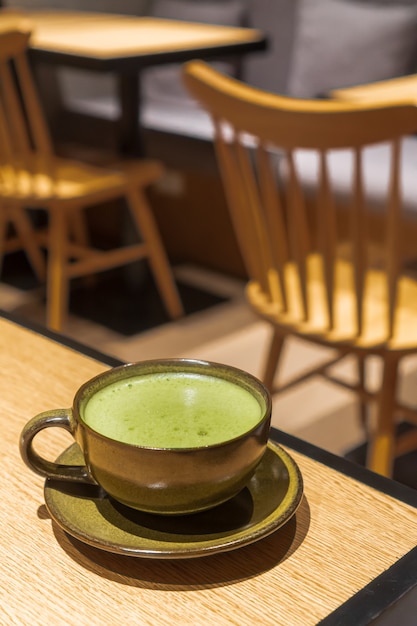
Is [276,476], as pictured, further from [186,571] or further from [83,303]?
[83,303]

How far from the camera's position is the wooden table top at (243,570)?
46 cm

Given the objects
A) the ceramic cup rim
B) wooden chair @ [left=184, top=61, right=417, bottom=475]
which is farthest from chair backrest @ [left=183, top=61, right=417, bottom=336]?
the ceramic cup rim

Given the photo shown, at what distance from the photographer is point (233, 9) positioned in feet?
11.2

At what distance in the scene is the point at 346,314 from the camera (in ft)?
5.04

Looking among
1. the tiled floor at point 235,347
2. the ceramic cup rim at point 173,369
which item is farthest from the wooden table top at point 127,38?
the ceramic cup rim at point 173,369

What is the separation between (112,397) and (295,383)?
1.20 m

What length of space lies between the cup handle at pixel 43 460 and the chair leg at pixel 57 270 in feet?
6.24

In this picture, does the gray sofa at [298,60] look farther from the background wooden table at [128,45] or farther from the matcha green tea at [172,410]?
the matcha green tea at [172,410]

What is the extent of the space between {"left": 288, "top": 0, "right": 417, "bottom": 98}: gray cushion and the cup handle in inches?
104

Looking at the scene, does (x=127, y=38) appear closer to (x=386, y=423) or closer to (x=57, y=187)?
(x=57, y=187)

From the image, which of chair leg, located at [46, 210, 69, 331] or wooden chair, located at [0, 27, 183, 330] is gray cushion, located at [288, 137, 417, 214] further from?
chair leg, located at [46, 210, 69, 331]

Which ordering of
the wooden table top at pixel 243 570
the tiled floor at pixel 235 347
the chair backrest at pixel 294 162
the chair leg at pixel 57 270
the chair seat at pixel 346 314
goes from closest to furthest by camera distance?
1. the wooden table top at pixel 243 570
2. the chair backrest at pixel 294 162
3. the chair seat at pixel 346 314
4. the tiled floor at pixel 235 347
5. the chair leg at pixel 57 270

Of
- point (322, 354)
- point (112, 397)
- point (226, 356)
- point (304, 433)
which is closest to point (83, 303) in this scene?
point (226, 356)

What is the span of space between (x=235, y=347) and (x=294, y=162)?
1265mm
